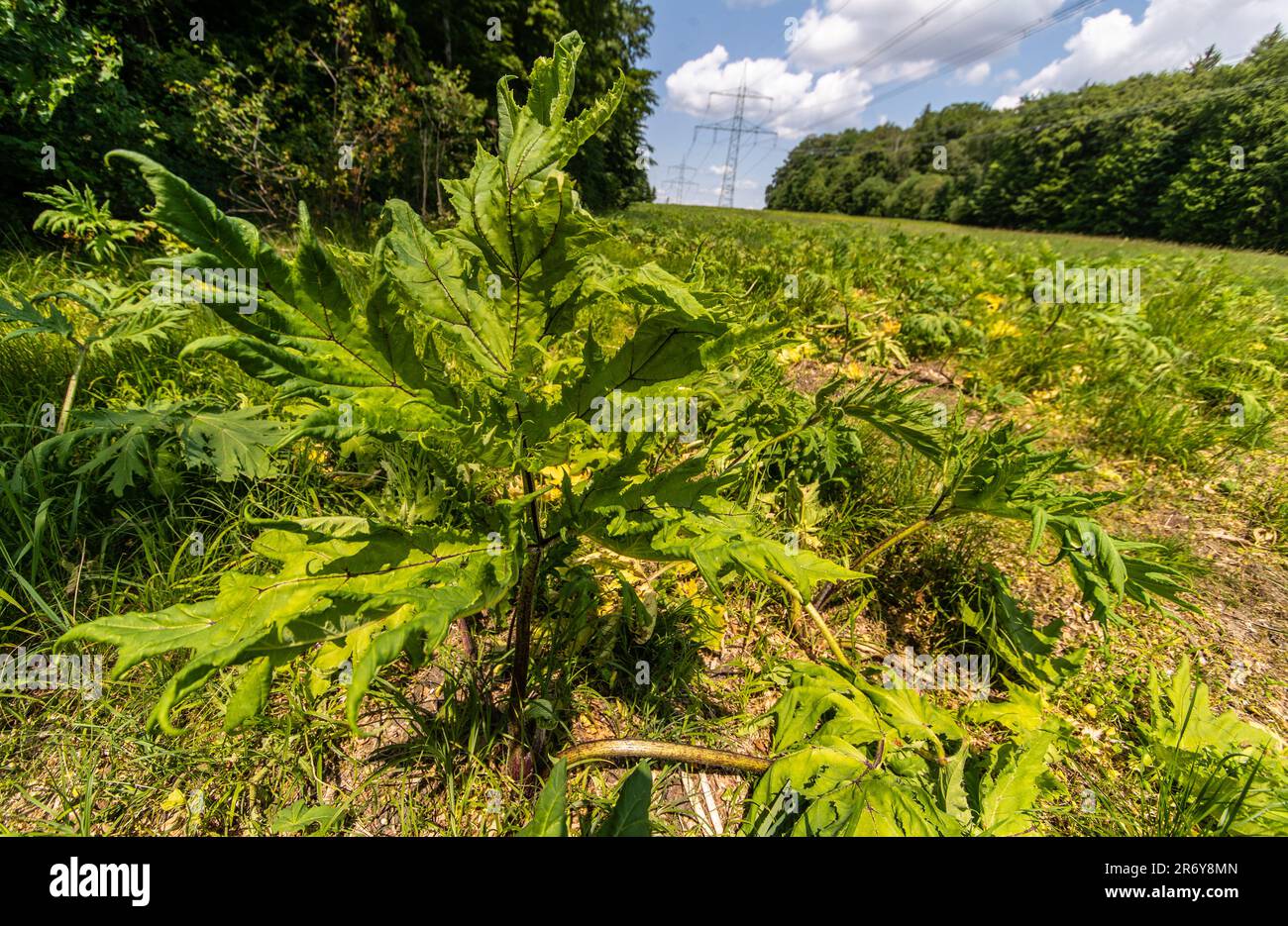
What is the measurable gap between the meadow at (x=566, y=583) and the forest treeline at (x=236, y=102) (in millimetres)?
2403

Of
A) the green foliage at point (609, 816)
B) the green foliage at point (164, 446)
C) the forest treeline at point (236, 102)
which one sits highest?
the forest treeline at point (236, 102)

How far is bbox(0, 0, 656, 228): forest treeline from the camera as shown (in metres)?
4.38

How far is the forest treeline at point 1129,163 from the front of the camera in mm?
27344

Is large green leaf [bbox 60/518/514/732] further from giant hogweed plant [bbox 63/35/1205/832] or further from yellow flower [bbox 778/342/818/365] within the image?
yellow flower [bbox 778/342/818/365]

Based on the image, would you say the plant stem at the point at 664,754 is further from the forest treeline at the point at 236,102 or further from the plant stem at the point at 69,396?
the forest treeline at the point at 236,102

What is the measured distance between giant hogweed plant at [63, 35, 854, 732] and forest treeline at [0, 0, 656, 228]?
2601mm

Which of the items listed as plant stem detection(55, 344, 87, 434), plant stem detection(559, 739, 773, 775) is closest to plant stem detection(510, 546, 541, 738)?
plant stem detection(559, 739, 773, 775)

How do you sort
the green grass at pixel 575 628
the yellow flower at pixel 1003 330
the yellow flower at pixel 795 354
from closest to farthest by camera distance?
the green grass at pixel 575 628 → the yellow flower at pixel 795 354 → the yellow flower at pixel 1003 330

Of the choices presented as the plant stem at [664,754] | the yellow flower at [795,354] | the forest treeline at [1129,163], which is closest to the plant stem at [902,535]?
the plant stem at [664,754]

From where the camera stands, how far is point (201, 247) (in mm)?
785

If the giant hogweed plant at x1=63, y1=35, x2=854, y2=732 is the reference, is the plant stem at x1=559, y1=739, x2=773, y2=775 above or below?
below

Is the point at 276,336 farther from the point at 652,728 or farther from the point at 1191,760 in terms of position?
the point at 1191,760

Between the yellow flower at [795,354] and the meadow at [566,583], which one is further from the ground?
the yellow flower at [795,354]

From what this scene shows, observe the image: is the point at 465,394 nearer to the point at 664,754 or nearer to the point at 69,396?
the point at 664,754
